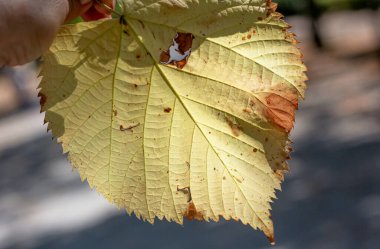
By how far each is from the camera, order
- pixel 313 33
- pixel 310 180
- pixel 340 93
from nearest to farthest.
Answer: pixel 310 180 < pixel 340 93 < pixel 313 33

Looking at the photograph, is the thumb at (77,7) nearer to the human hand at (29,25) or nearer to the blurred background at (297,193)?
the human hand at (29,25)

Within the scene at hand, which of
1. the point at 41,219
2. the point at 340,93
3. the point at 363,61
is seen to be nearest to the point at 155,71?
the point at 41,219

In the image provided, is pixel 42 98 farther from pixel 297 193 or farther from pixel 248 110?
pixel 297 193

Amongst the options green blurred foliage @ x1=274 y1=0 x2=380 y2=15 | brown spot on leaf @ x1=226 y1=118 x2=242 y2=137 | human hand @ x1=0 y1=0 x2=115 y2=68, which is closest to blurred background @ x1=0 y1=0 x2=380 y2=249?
green blurred foliage @ x1=274 y1=0 x2=380 y2=15

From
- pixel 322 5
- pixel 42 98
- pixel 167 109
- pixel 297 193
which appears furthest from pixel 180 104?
pixel 322 5

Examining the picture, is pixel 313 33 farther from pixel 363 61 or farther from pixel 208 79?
pixel 208 79

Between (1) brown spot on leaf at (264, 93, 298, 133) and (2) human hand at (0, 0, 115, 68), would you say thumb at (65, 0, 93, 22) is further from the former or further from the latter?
(1) brown spot on leaf at (264, 93, 298, 133)
